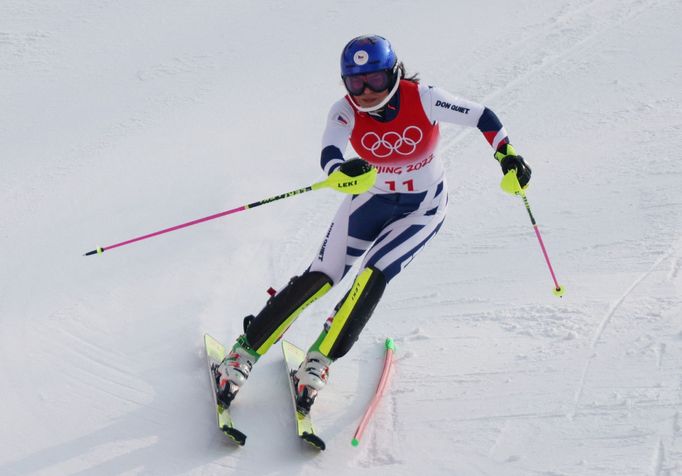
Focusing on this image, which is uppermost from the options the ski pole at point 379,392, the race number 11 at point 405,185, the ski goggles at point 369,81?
the ski goggles at point 369,81

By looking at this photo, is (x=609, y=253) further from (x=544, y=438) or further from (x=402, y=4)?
(x=402, y=4)

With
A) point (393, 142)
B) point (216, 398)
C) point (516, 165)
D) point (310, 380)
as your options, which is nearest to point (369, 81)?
point (393, 142)

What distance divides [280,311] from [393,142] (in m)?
1.08

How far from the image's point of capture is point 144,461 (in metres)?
4.71

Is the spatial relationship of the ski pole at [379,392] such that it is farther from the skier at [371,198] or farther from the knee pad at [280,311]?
the knee pad at [280,311]

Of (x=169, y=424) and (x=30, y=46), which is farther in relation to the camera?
(x=30, y=46)

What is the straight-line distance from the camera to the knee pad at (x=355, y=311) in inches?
190

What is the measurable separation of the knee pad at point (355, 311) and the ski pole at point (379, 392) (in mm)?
365

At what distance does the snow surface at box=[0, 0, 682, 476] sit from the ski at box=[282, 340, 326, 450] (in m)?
A: 0.08

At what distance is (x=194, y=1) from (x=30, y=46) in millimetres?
1860

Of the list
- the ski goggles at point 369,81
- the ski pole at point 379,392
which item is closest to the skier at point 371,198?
the ski goggles at point 369,81

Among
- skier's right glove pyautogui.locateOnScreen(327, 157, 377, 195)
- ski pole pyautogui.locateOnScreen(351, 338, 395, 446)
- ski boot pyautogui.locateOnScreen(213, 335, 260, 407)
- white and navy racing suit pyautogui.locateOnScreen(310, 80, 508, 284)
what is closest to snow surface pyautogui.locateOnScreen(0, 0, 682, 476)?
ski pole pyautogui.locateOnScreen(351, 338, 395, 446)

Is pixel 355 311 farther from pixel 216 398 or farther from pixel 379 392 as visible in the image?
pixel 216 398

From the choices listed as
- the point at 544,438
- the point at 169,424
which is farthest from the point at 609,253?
the point at 169,424
